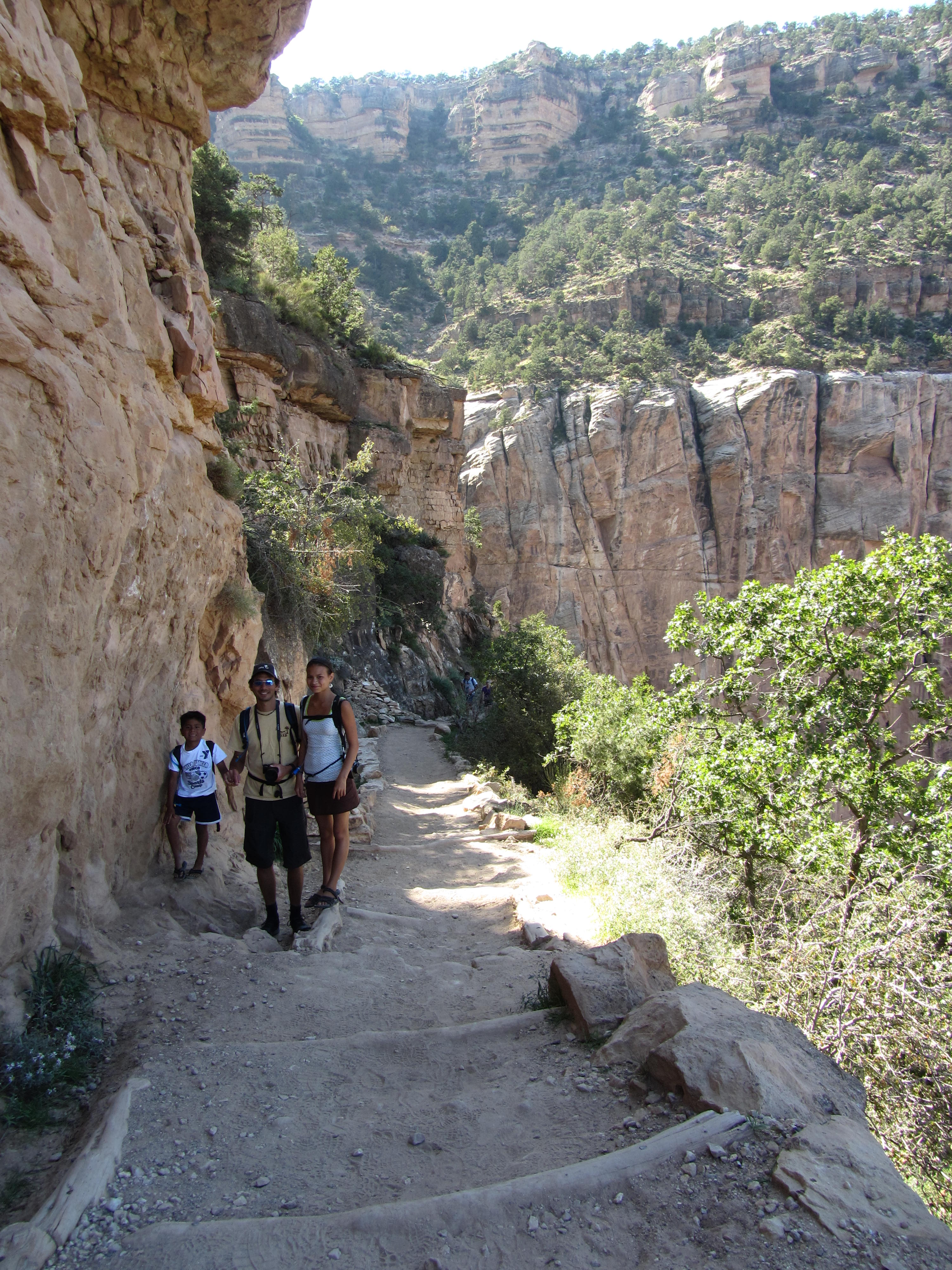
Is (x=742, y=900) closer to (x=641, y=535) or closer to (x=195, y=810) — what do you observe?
(x=195, y=810)

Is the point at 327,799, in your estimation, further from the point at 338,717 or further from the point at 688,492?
the point at 688,492

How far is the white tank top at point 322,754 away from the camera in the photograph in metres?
4.71

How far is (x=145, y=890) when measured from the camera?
445 cm

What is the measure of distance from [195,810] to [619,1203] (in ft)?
11.3

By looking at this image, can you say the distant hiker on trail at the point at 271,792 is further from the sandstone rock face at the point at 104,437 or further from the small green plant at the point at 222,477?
Result: the small green plant at the point at 222,477

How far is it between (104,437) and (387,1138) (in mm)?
3403

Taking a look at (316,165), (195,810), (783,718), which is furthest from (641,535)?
(316,165)

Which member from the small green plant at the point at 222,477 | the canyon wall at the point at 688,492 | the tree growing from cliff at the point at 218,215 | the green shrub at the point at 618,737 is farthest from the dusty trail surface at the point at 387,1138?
the canyon wall at the point at 688,492

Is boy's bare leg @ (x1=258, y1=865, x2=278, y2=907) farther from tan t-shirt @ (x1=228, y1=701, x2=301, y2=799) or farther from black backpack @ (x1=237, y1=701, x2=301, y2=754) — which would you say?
black backpack @ (x1=237, y1=701, x2=301, y2=754)

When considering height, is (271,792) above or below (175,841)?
above

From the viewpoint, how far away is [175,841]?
469cm

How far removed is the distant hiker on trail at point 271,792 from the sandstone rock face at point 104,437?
693 mm

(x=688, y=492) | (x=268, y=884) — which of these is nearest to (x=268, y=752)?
(x=268, y=884)

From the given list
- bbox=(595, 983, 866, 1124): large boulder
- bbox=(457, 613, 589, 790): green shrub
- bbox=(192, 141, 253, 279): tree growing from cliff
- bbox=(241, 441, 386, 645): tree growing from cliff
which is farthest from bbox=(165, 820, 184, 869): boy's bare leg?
bbox=(192, 141, 253, 279): tree growing from cliff
